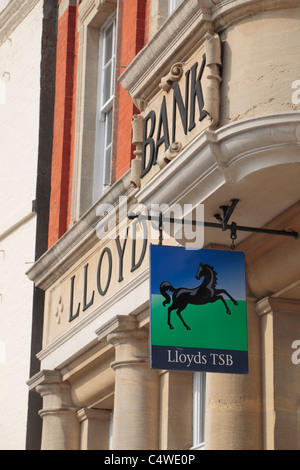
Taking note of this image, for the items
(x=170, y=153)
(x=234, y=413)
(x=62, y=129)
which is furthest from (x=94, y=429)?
(x=170, y=153)

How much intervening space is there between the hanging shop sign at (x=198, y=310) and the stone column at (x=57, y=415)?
5.37 metres

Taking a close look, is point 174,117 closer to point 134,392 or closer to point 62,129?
point 134,392

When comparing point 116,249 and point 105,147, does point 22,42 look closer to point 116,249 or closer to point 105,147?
point 105,147

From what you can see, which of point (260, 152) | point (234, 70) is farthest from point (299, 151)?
point (234, 70)

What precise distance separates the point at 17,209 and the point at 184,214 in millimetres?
7835

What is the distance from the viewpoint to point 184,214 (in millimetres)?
9406

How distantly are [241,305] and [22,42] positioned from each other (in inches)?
379

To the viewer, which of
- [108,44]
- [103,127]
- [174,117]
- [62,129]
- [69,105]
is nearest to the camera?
[174,117]

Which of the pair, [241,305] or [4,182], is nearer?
[241,305]

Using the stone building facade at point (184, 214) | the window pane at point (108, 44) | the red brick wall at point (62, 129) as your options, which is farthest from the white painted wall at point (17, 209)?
the window pane at point (108, 44)

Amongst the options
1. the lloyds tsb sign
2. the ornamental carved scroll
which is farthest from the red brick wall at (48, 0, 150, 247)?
the ornamental carved scroll

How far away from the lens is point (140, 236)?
12.3m

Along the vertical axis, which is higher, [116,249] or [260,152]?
[116,249]
